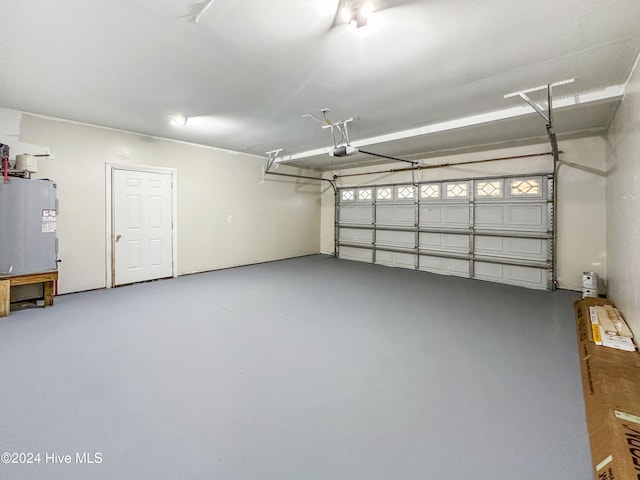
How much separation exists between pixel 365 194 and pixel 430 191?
5.66 feet

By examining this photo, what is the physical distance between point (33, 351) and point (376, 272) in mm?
5160

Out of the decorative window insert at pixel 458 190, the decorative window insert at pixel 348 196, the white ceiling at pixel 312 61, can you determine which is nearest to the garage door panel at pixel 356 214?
the decorative window insert at pixel 348 196

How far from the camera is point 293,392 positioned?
6.23ft

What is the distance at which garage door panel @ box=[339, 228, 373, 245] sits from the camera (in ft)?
23.7

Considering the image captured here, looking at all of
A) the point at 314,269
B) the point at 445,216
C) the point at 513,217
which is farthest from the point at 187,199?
the point at 513,217

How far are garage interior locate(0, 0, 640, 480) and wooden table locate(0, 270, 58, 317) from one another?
173 millimetres

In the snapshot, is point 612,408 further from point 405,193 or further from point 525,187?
point 405,193

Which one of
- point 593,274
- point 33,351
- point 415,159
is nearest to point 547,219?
point 593,274

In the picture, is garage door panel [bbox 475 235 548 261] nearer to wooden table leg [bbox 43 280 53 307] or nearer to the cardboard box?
the cardboard box

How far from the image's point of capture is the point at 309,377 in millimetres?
2080

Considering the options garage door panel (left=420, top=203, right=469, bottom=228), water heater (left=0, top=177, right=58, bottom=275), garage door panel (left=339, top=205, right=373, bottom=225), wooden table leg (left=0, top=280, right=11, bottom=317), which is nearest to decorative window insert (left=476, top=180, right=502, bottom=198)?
garage door panel (left=420, top=203, right=469, bottom=228)

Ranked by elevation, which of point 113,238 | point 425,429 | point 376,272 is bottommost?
point 425,429

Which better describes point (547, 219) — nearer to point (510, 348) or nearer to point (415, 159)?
point (415, 159)

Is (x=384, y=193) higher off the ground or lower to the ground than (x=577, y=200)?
higher
